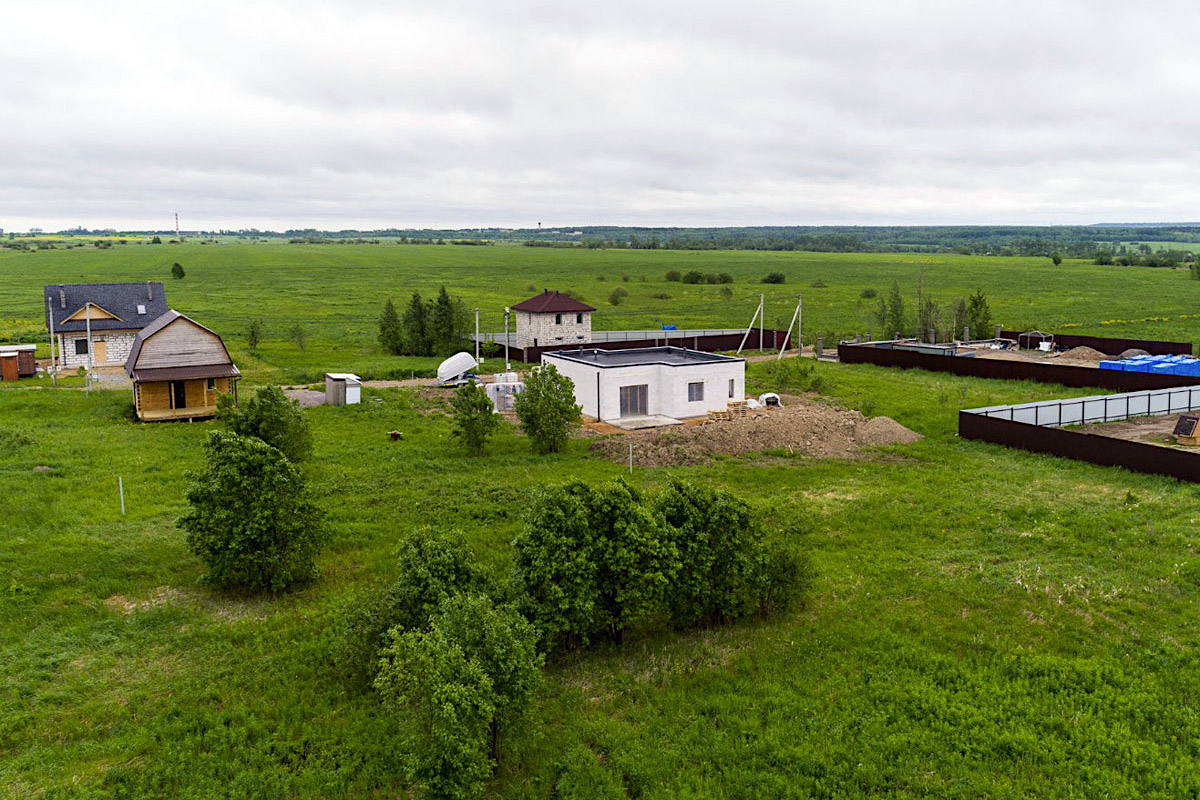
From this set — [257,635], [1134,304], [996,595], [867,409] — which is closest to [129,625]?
[257,635]

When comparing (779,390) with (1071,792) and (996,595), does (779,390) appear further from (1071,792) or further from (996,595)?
(1071,792)

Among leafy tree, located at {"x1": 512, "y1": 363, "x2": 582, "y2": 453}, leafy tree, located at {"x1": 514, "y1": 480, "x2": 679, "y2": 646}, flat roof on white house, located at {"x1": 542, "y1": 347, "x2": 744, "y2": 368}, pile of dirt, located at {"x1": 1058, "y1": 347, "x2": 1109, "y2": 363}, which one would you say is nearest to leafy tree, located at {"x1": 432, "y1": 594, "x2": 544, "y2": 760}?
leafy tree, located at {"x1": 514, "y1": 480, "x2": 679, "y2": 646}

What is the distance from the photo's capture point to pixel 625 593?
13.5 meters

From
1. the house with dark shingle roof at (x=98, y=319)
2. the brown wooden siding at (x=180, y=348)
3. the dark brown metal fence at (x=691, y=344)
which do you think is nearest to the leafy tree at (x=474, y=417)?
the brown wooden siding at (x=180, y=348)

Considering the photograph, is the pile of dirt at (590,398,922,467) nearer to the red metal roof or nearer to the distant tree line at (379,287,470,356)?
the red metal roof

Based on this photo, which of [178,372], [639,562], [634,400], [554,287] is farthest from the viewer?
[554,287]

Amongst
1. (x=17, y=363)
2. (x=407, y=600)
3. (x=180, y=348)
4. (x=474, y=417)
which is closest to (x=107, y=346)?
(x=17, y=363)

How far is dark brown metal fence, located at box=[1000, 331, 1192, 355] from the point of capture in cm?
4591

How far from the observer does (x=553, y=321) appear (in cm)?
4797

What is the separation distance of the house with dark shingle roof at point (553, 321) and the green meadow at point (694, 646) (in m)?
20.4

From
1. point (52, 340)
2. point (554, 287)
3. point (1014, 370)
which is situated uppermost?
point (554, 287)

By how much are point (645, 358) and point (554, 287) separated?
72792mm

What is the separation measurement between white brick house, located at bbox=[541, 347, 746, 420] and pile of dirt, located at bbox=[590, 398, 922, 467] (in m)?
2.90

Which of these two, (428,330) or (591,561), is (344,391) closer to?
(428,330)
